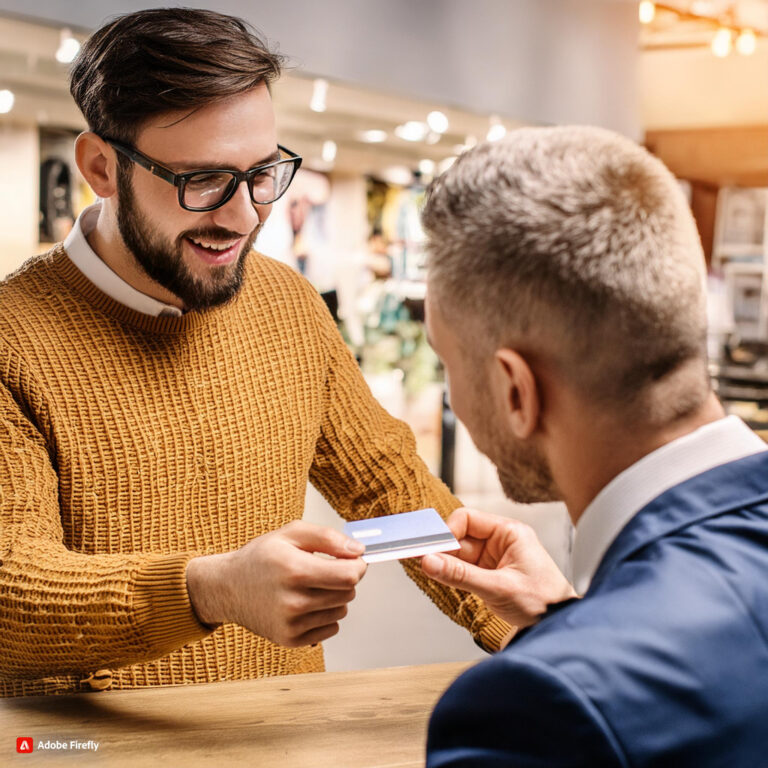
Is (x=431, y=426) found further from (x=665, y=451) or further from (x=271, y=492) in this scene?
(x=665, y=451)

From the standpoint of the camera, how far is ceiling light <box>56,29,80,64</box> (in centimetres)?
323

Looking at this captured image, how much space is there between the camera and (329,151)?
16.7 ft

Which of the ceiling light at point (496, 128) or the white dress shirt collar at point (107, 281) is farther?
the ceiling light at point (496, 128)

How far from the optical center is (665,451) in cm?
101

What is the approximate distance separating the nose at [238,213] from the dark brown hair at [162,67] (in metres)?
0.17

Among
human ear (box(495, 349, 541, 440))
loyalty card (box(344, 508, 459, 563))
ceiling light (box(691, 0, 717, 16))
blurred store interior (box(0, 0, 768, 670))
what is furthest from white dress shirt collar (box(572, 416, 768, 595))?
ceiling light (box(691, 0, 717, 16))

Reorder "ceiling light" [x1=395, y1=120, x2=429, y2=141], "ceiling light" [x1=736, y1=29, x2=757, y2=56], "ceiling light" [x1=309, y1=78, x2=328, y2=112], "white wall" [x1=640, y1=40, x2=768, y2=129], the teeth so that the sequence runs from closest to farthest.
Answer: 1. the teeth
2. "ceiling light" [x1=309, y1=78, x2=328, y2=112]
3. "ceiling light" [x1=395, y1=120, x2=429, y2=141]
4. "ceiling light" [x1=736, y1=29, x2=757, y2=56]
5. "white wall" [x1=640, y1=40, x2=768, y2=129]

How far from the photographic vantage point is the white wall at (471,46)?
380 centimetres

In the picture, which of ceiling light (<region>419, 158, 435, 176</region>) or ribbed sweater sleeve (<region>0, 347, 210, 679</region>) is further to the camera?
ceiling light (<region>419, 158, 435, 176</region>)

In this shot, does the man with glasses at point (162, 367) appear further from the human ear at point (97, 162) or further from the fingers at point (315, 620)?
the fingers at point (315, 620)

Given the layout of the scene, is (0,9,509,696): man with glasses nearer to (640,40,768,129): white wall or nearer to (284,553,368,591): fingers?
(284,553,368,591): fingers

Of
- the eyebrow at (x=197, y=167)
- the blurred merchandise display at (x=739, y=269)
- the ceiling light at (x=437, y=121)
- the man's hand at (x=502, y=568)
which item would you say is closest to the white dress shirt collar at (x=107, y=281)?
the eyebrow at (x=197, y=167)

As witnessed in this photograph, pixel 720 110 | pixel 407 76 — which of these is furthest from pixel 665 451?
pixel 720 110

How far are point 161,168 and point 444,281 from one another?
80 centimetres
